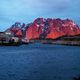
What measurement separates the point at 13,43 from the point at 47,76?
88.5 metres

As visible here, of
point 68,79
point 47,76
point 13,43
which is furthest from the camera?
point 13,43

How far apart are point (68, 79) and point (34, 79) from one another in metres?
2.32

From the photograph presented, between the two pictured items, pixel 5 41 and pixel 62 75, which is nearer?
pixel 62 75

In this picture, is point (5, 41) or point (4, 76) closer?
point (4, 76)

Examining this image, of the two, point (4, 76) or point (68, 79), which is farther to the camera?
point (4, 76)

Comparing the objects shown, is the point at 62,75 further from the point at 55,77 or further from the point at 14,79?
the point at 14,79

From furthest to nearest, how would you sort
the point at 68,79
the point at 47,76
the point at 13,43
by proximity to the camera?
the point at 13,43 < the point at 47,76 < the point at 68,79

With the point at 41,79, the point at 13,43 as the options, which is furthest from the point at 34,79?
the point at 13,43

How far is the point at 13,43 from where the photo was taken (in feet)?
357

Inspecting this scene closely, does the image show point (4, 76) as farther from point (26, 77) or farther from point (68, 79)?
point (68, 79)

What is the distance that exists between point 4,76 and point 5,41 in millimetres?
89989

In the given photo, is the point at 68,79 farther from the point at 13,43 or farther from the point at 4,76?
the point at 13,43

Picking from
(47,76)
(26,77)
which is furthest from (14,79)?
(47,76)

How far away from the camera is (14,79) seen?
63.8ft
